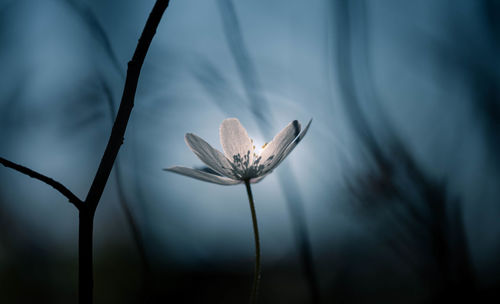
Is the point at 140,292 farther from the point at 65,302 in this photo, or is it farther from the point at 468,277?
the point at 468,277

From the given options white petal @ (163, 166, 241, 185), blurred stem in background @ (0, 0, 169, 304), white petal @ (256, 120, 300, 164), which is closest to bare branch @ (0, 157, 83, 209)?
blurred stem in background @ (0, 0, 169, 304)

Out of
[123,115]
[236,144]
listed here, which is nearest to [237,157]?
[236,144]

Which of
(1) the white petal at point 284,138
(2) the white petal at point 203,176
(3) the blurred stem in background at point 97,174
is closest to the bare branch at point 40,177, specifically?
(3) the blurred stem in background at point 97,174

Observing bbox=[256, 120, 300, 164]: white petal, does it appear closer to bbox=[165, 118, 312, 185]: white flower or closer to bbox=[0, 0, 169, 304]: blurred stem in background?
bbox=[165, 118, 312, 185]: white flower

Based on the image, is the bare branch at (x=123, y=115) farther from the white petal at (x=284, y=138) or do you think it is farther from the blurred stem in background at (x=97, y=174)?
the white petal at (x=284, y=138)

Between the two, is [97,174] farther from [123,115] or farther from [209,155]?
[209,155]

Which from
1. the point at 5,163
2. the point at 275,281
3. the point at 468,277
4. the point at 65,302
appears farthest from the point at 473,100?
the point at 65,302
